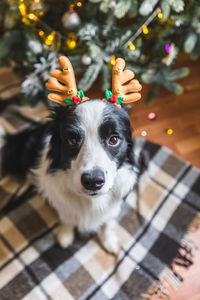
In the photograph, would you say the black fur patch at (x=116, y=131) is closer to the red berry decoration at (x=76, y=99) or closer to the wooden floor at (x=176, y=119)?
the red berry decoration at (x=76, y=99)

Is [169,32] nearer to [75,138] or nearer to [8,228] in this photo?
[75,138]

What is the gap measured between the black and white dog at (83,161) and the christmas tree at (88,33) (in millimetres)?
498

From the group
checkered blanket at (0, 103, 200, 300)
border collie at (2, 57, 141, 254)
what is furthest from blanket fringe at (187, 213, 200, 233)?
border collie at (2, 57, 141, 254)

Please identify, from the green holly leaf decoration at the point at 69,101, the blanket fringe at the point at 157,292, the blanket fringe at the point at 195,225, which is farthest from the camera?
the blanket fringe at the point at 195,225

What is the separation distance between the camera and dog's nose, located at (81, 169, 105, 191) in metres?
0.97

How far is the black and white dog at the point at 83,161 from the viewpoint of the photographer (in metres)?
1.03

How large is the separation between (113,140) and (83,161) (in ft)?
0.57

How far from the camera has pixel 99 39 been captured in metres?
1.66

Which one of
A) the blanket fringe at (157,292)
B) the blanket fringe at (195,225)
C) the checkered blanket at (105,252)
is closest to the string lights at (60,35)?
the checkered blanket at (105,252)

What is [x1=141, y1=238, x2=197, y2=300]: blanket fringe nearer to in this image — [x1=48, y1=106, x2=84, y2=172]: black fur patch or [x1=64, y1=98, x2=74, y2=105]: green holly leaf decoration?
[x1=48, y1=106, x2=84, y2=172]: black fur patch

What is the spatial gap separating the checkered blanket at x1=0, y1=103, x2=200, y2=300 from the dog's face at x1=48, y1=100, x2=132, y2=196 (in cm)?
68

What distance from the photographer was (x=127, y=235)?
64.2 inches

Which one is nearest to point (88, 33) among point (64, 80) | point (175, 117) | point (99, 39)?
point (99, 39)

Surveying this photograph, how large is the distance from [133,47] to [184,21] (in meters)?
0.47
